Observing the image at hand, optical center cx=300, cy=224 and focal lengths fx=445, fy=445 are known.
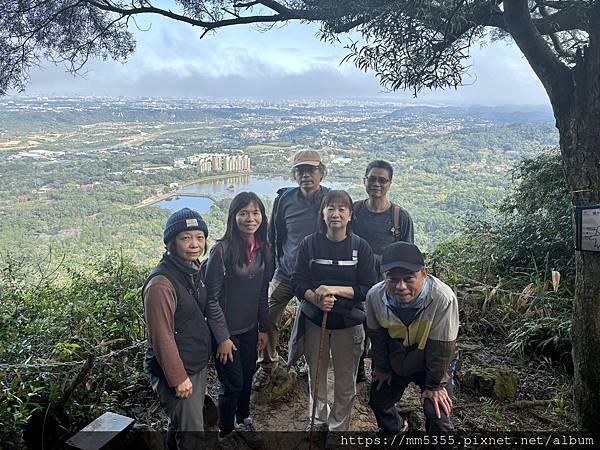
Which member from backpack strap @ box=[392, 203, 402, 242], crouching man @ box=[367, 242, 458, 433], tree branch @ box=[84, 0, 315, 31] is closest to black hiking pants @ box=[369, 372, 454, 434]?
crouching man @ box=[367, 242, 458, 433]

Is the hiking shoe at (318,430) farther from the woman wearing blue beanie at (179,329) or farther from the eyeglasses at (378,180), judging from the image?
the eyeglasses at (378,180)

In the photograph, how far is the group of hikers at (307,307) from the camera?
229 centimetres

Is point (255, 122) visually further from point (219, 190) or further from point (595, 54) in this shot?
point (595, 54)

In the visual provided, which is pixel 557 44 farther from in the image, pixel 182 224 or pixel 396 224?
pixel 182 224

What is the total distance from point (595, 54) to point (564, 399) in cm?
247

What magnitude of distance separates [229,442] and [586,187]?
263 cm

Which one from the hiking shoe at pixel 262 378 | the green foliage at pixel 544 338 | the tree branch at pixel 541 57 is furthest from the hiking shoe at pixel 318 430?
the tree branch at pixel 541 57

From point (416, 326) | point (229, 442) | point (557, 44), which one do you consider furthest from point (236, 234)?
point (557, 44)

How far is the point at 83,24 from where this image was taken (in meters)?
4.08

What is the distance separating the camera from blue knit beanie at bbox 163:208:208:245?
2.29m

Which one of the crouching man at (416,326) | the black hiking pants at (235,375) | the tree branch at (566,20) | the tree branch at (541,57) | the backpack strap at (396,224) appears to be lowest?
the black hiking pants at (235,375)

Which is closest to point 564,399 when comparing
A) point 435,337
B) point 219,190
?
point 435,337

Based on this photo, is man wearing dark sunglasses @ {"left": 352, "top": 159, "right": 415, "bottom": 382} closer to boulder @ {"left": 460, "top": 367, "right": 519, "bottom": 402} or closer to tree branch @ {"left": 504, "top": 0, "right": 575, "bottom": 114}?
tree branch @ {"left": 504, "top": 0, "right": 575, "bottom": 114}

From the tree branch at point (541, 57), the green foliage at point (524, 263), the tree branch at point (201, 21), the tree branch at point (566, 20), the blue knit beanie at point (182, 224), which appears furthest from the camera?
the green foliage at point (524, 263)
